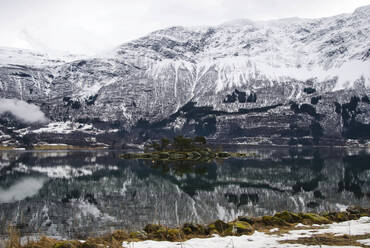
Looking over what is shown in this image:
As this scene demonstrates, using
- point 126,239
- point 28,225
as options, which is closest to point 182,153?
point 28,225

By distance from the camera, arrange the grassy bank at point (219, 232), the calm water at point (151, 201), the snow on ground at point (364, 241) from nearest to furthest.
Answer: the snow on ground at point (364, 241) → the grassy bank at point (219, 232) → the calm water at point (151, 201)

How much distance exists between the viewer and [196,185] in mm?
69000

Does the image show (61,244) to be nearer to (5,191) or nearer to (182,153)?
(5,191)

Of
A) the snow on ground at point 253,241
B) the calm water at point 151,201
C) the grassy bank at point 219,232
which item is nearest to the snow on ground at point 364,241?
the snow on ground at point 253,241

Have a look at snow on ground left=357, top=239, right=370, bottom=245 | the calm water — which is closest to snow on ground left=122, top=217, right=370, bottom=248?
snow on ground left=357, top=239, right=370, bottom=245

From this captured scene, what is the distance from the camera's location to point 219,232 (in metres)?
24.2

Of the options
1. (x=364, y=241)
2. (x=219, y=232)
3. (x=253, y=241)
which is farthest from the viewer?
(x=219, y=232)

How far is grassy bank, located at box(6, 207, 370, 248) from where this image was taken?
63.0ft

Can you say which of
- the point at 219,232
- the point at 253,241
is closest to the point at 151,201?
the point at 219,232

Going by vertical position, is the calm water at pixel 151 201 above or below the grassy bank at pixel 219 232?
below

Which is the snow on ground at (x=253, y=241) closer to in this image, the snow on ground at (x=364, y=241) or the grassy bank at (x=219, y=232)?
the snow on ground at (x=364, y=241)

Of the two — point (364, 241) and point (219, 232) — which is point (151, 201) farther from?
point (364, 241)

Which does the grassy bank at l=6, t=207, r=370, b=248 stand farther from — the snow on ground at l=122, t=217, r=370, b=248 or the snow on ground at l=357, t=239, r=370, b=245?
the snow on ground at l=122, t=217, r=370, b=248

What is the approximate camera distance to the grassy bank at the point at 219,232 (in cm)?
1919
